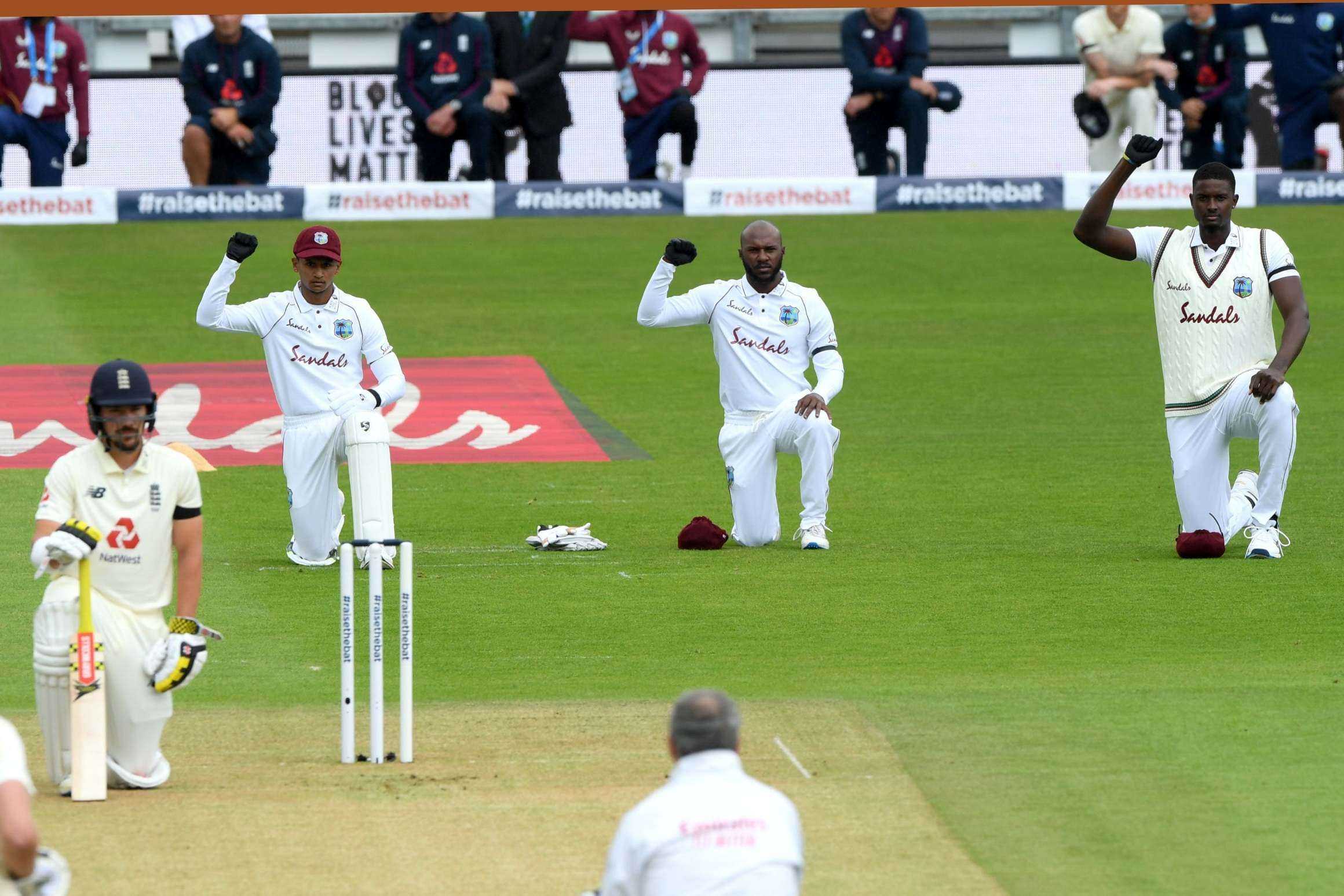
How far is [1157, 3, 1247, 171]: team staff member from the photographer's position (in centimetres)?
2477

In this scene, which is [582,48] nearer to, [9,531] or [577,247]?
[577,247]

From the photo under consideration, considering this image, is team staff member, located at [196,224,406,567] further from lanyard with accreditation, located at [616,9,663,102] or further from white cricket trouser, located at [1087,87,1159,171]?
white cricket trouser, located at [1087,87,1159,171]

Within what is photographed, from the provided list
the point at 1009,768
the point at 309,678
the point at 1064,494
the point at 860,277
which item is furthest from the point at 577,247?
the point at 1009,768

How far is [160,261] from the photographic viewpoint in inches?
955

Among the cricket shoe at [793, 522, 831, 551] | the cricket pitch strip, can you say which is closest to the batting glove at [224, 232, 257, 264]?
the cricket pitch strip

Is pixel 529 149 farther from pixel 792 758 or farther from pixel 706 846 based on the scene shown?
pixel 706 846

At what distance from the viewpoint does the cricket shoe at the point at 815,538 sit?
1330 cm

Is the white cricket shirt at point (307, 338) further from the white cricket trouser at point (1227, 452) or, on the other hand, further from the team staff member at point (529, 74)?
the team staff member at point (529, 74)

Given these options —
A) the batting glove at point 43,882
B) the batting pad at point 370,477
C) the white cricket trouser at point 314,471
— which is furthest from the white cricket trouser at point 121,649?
the white cricket trouser at point 314,471

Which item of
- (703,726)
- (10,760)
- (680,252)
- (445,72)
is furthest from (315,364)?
(445,72)

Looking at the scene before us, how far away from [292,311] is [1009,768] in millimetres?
6047

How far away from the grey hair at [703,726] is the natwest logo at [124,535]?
3213 millimetres

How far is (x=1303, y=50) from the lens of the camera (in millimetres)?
24766

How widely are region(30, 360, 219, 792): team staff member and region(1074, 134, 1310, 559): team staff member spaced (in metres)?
6.14
